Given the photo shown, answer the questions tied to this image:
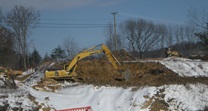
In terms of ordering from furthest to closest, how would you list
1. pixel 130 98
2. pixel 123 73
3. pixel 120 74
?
pixel 120 74
pixel 123 73
pixel 130 98

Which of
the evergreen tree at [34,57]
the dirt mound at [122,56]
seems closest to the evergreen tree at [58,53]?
the evergreen tree at [34,57]

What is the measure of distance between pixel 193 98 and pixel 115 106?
4.18 meters

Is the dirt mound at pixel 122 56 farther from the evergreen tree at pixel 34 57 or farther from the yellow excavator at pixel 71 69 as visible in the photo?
the evergreen tree at pixel 34 57

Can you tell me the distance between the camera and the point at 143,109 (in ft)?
56.0

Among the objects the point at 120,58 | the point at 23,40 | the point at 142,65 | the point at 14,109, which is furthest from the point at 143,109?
the point at 23,40

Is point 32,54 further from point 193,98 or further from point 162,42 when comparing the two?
point 193,98

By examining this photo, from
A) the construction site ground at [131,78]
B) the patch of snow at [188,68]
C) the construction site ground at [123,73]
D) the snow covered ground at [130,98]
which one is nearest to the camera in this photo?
the snow covered ground at [130,98]

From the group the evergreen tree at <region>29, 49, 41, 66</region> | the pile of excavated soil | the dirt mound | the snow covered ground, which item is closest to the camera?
the snow covered ground

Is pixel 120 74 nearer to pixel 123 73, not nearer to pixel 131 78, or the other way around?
pixel 131 78

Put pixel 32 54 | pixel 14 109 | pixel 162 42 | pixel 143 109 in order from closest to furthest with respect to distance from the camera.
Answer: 1. pixel 14 109
2. pixel 143 109
3. pixel 32 54
4. pixel 162 42

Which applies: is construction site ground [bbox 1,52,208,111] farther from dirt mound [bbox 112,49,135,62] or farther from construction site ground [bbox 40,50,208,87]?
dirt mound [bbox 112,49,135,62]

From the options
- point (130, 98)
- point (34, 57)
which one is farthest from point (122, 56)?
point (34, 57)

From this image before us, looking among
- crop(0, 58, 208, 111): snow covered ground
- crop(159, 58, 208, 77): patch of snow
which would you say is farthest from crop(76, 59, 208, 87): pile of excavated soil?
crop(0, 58, 208, 111): snow covered ground

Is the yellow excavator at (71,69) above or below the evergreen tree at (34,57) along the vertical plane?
above
